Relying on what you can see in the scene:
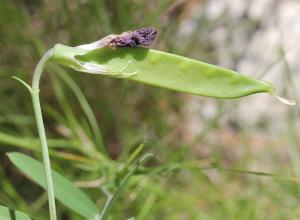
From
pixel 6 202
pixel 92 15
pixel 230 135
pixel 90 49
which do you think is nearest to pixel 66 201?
pixel 90 49

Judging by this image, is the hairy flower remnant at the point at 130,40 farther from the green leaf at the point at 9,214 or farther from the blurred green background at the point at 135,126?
the blurred green background at the point at 135,126

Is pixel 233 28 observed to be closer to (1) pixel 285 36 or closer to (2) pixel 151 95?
(1) pixel 285 36

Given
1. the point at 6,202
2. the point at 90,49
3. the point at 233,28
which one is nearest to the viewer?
the point at 90,49

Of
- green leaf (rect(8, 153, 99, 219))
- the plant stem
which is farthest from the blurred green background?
the plant stem

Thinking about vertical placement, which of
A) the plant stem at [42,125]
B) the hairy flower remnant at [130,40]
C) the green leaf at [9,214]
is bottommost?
the green leaf at [9,214]

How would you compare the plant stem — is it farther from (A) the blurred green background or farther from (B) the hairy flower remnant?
(A) the blurred green background

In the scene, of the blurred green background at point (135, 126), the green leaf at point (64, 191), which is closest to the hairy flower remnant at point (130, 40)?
the green leaf at point (64, 191)
